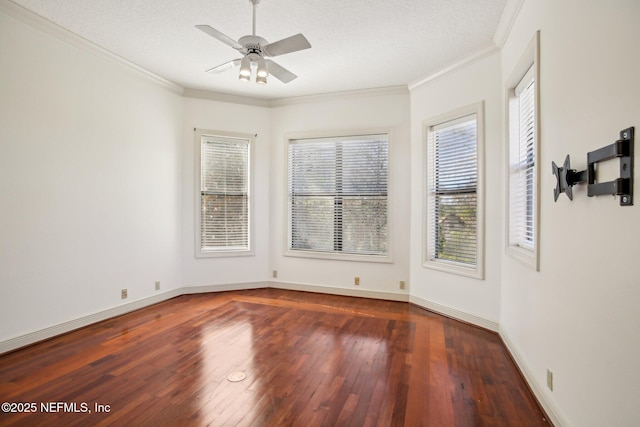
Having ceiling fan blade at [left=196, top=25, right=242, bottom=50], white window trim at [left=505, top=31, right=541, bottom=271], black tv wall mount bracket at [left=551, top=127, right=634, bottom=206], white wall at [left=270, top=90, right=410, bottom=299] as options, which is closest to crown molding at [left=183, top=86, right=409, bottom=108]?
white wall at [left=270, top=90, right=410, bottom=299]

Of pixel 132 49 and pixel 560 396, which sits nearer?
pixel 560 396

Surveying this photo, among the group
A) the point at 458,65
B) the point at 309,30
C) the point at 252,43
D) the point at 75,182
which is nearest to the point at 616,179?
the point at 252,43

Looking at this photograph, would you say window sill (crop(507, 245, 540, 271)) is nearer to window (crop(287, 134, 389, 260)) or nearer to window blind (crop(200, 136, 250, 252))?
window (crop(287, 134, 389, 260))

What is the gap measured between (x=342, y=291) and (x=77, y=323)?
10.4 ft

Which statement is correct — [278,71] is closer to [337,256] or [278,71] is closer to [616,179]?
[616,179]

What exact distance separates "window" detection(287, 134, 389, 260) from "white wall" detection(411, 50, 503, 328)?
1.61ft

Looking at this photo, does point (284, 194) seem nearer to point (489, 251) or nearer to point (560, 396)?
point (489, 251)

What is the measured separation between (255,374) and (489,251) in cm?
258

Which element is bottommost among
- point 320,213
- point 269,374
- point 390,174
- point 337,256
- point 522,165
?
point 269,374

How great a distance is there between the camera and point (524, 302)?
2.53 meters

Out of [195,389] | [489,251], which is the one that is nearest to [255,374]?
[195,389]

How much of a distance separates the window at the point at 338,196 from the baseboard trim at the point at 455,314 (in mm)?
774

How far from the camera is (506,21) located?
2850 mm

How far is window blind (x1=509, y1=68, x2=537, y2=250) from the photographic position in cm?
265
